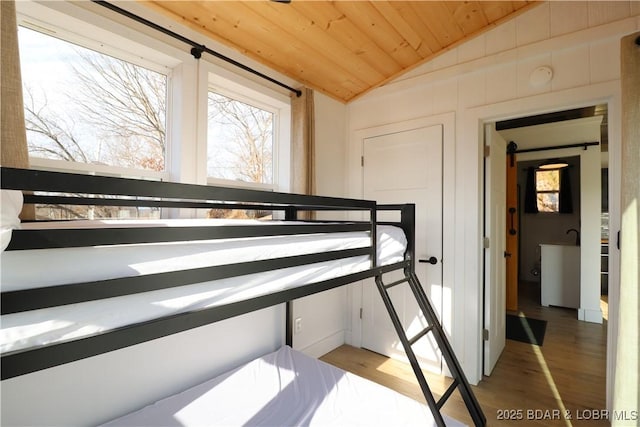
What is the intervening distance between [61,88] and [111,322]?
1.39 metres

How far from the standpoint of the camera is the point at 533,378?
2.33 meters

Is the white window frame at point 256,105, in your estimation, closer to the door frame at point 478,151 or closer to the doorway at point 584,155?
the door frame at point 478,151

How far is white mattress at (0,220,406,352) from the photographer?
0.58 meters

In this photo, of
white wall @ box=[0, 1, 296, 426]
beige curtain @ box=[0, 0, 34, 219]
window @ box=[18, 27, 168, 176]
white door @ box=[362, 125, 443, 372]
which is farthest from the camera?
white door @ box=[362, 125, 443, 372]

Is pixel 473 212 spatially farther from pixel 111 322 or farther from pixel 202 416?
pixel 111 322

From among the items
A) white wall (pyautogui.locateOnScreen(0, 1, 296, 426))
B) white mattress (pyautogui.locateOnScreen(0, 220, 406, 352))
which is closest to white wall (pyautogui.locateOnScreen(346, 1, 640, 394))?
white wall (pyautogui.locateOnScreen(0, 1, 296, 426))

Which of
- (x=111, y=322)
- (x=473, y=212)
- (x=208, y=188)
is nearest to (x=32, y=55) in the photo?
(x=208, y=188)

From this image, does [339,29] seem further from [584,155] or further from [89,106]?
[584,155]

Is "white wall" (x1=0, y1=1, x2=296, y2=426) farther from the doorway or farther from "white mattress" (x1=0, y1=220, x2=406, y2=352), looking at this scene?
the doorway

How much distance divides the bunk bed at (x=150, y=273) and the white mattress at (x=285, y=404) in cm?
1

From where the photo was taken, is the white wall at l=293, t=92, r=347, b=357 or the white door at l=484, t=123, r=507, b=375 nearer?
the white door at l=484, t=123, r=507, b=375

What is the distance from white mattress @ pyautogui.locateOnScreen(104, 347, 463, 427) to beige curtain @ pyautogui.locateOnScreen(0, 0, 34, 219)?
3.84 ft

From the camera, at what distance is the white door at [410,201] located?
8.14 feet

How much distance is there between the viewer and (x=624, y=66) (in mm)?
1498
